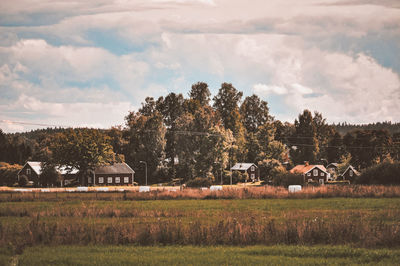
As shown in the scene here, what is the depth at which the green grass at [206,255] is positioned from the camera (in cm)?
1581

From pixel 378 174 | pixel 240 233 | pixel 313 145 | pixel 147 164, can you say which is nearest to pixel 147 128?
pixel 147 164

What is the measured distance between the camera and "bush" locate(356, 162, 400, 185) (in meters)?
68.8

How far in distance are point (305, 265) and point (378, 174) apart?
60662mm

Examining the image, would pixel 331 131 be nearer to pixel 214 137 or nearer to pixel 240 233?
pixel 214 137

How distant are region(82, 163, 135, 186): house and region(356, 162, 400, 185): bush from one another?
65.8m

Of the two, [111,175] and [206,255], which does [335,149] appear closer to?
[111,175]

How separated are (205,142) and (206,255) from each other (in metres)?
89.2

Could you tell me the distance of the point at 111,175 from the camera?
122m

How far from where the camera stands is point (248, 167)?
130 meters

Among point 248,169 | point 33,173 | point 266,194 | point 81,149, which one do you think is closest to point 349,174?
point 248,169

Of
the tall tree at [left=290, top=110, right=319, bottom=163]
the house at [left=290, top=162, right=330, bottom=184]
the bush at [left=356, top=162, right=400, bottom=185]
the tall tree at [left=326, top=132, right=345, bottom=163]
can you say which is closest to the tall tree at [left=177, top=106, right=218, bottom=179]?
the house at [left=290, top=162, right=330, bottom=184]

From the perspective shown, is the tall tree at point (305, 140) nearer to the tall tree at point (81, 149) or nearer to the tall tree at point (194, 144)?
the tall tree at point (194, 144)

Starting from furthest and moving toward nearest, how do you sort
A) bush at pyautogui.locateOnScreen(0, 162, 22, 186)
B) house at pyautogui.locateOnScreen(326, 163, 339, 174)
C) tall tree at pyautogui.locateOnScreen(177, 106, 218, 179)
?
house at pyautogui.locateOnScreen(326, 163, 339, 174) → bush at pyautogui.locateOnScreen(0, 162, 22, 186) → tall tree at pyautogui.locateOnScreen(177, 106, 218, 179)

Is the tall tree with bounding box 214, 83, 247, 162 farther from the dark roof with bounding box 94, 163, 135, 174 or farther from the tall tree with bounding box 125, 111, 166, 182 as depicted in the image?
the dark roof with bounding box 94, 163, 135, 174
